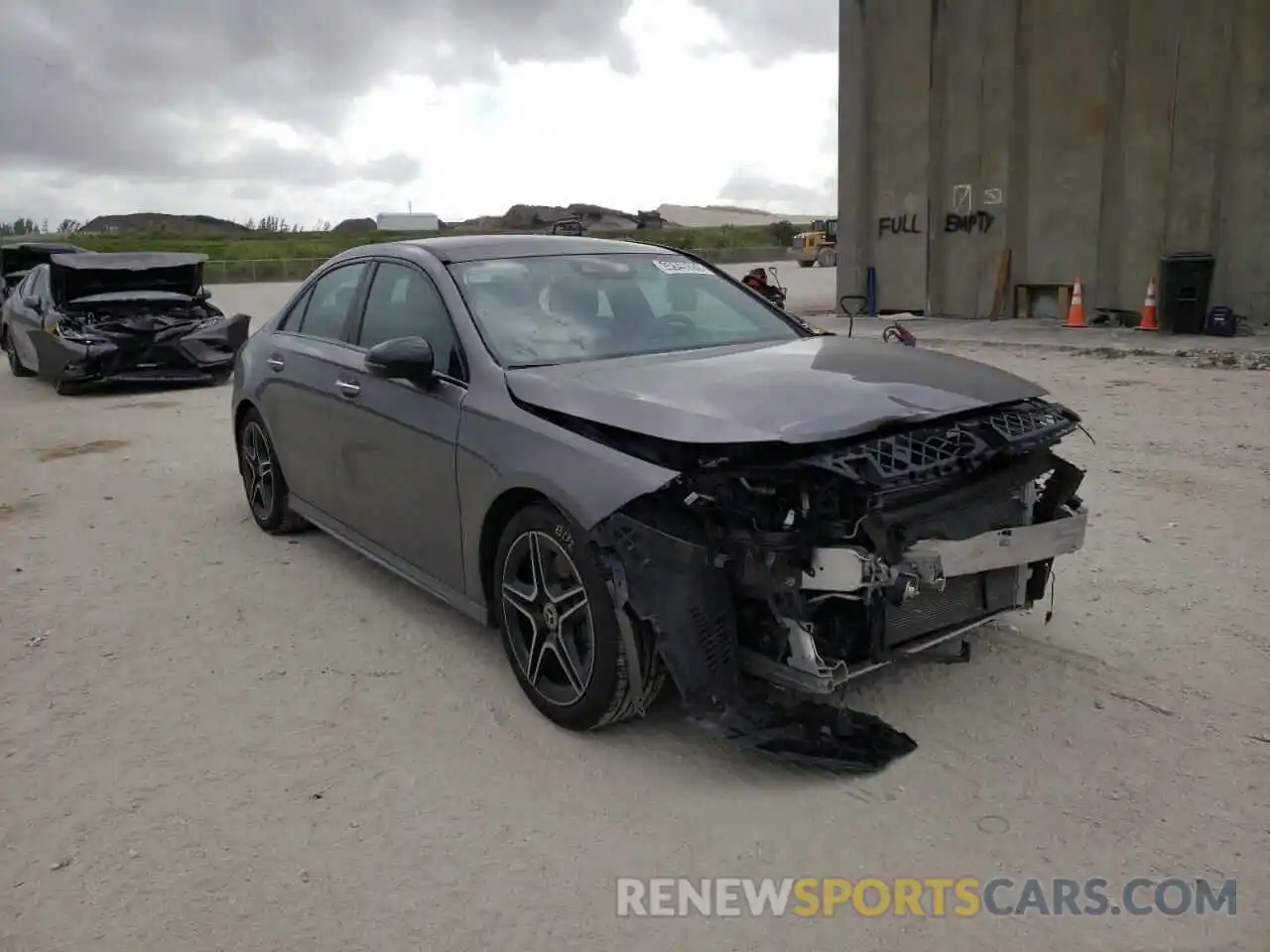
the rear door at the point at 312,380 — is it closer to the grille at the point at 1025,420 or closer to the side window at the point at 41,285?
the grille at the point at 1025,420

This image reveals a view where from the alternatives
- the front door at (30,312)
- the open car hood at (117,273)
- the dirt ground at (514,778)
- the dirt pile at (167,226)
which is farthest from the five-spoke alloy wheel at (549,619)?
the dirt pile at (167,226)

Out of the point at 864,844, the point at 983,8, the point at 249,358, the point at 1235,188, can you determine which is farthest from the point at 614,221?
the point at 864,844

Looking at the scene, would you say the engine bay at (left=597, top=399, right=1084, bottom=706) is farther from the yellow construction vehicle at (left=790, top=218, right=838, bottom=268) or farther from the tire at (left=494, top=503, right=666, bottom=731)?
the yellow construction vehicle at (left=790, top=218, right=838, bottom=268)

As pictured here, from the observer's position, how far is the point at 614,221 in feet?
178

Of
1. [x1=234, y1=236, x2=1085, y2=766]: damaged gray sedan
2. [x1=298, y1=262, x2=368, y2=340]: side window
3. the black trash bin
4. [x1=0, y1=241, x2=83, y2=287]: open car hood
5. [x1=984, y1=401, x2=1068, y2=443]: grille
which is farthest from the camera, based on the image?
[x1=0, y1=241, x2=83, y2=287]: open car hood

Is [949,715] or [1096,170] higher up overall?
[1096,170]

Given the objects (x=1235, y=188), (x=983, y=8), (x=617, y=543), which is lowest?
(x=617, y=543)

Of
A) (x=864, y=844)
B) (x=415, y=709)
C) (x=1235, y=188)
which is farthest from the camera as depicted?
(x=1235, y=188)

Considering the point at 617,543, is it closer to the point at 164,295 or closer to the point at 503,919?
the point at 503,919

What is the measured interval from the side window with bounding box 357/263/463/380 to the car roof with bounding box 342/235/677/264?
16cm

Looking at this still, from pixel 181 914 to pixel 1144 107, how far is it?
50.8ft

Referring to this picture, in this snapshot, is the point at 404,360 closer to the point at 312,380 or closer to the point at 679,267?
the point at 312,380

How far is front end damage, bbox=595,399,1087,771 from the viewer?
10.9 ft

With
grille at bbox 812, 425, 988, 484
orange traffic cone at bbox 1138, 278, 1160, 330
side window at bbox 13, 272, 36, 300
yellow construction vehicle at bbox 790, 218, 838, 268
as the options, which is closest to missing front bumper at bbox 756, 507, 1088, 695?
grille at bbox 812, 425, 988, 484
